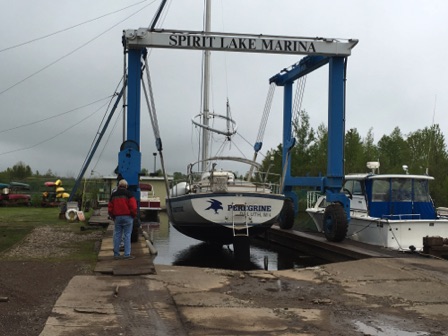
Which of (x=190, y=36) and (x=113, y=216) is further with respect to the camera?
(x=190, y=36)

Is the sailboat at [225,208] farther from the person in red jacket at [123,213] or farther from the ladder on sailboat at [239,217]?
the person in red jacket at [123,213]

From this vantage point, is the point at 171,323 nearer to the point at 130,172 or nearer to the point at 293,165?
the point at 130,172

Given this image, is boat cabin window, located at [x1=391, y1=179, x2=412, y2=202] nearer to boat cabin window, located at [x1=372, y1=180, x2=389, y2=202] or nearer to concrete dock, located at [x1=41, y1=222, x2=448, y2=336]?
boat cabin window, located at [x1=372, y1=180, x2=389, y2=202]

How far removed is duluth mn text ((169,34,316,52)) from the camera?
50.1 feet

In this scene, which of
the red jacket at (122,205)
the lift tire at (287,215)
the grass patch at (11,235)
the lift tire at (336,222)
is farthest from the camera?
the lift tire at (287,215)

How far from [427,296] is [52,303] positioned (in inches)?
224

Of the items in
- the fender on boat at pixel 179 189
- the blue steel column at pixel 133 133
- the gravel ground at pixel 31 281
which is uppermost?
the blue steel column at pixel 133 133

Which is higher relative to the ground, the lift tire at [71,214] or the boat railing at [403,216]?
the boat railing at [403,216]

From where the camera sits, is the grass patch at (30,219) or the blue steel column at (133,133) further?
the grass patch at (30,219)

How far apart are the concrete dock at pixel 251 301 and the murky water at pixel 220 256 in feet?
12.8

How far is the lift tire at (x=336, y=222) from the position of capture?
15812 mm

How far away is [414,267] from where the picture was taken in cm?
1150

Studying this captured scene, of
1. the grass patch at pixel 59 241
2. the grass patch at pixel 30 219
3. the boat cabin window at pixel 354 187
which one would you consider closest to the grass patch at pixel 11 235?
the grass patch at pixel 59 241

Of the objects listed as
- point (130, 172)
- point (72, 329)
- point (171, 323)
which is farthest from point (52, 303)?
point (130, 172)
